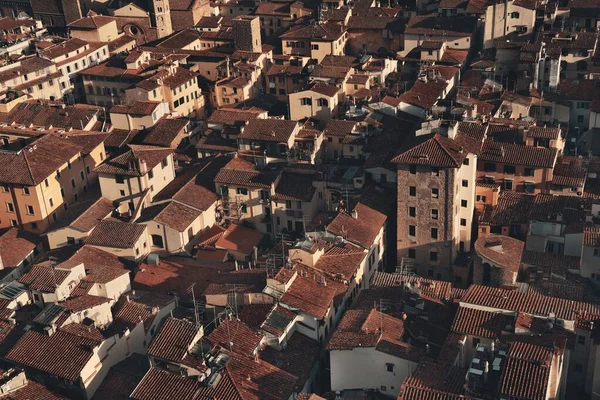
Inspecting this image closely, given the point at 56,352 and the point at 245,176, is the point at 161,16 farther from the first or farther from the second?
the point at 56,352

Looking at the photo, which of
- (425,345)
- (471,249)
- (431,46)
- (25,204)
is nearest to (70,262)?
(25,204)

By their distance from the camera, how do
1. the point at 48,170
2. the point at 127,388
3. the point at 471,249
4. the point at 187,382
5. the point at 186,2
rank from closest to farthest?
the point at 187,382 → the point at 127,388 → the point at 471,249 → the point at 48,170 → the point at 186,2

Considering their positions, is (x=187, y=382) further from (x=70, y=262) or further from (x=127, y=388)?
(x=70, y=262)

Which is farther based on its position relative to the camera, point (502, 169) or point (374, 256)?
point (502, 169)

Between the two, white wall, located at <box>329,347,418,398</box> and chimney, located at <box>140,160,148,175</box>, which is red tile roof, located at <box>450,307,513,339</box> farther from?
chimney, located at <box>140,160,148,175</box>

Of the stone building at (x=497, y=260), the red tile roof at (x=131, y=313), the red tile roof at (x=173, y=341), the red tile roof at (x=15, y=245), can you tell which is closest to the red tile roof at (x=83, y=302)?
the red tile roof at (x=131, y=313)

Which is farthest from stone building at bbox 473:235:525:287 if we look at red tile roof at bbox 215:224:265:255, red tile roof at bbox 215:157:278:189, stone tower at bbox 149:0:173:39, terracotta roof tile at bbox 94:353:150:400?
stone tower at bbox 149:0:173:39
